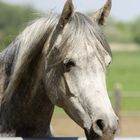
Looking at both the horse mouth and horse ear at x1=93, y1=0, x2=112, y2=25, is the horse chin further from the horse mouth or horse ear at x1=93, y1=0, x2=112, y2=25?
horse ear at x1=93, y1=0, x2=112, y2=25

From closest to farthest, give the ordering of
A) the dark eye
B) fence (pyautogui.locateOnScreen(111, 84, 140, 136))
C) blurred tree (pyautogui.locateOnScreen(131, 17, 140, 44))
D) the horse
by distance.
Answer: the horse
the dark eye
fence (pyautogui.locateOnScreen(111, 84, 140, 136))
blurred tree (pyautogui.locateOnScreen(131, 17, 140, 44))

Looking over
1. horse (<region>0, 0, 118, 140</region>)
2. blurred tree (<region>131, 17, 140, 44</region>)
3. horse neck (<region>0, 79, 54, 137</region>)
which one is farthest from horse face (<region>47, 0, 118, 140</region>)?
blurred tree (<region>131, 17, 140, 44</region>)

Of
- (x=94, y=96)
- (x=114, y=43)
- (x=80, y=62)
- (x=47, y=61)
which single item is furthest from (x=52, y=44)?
(x=114, y=43)

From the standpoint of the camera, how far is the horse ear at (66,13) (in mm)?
3164

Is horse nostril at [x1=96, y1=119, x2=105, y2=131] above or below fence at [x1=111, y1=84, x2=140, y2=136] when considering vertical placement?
above

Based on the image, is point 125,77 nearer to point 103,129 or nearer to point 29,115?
point 29,115

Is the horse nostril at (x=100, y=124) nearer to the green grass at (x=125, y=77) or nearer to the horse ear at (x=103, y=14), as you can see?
the horse ear at (x=103, y=14)

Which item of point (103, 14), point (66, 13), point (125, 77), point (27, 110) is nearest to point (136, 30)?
point (125, 77)

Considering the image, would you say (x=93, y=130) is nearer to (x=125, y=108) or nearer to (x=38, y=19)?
(x=38, y=19)

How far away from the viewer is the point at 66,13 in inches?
126

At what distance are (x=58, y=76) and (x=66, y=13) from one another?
1.29 ft

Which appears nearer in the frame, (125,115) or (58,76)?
(58,76)

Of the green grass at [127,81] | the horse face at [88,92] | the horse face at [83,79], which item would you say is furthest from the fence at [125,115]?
the horse face at [88,92]

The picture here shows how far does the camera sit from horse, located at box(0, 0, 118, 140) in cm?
288
